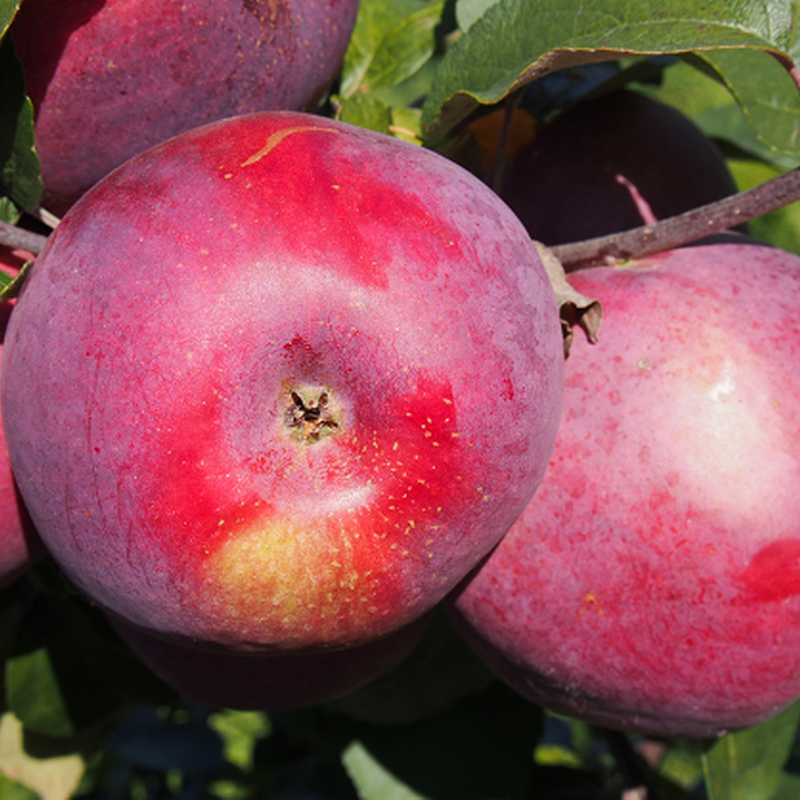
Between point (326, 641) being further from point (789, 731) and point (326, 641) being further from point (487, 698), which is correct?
point (789, 731)

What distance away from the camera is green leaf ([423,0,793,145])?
27.5 inches

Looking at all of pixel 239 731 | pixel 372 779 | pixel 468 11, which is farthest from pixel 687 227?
pixel 239 731

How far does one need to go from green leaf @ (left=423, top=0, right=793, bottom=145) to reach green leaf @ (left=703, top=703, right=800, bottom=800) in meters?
0.89

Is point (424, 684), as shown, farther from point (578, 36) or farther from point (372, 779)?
point (578, 36)

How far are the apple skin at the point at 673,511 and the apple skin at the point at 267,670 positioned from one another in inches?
7.9

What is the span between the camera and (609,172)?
105 centimetres

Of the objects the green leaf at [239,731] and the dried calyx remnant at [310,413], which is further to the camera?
the green leaf at [239,731]

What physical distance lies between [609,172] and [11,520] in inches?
30.6

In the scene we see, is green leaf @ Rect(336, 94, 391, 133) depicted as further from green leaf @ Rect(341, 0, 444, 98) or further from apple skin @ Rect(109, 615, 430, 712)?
apple skin @ Rect(109, 615, 430, 712)

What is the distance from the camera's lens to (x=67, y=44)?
72 cm

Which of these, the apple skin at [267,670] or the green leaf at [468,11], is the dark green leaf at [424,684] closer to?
the apple skin at [267,670]

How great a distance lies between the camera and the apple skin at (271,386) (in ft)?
1.89

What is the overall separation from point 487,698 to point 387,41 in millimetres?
986

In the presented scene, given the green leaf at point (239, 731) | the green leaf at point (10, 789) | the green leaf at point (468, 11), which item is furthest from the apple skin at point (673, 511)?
the green leaf at point (239, 731)
